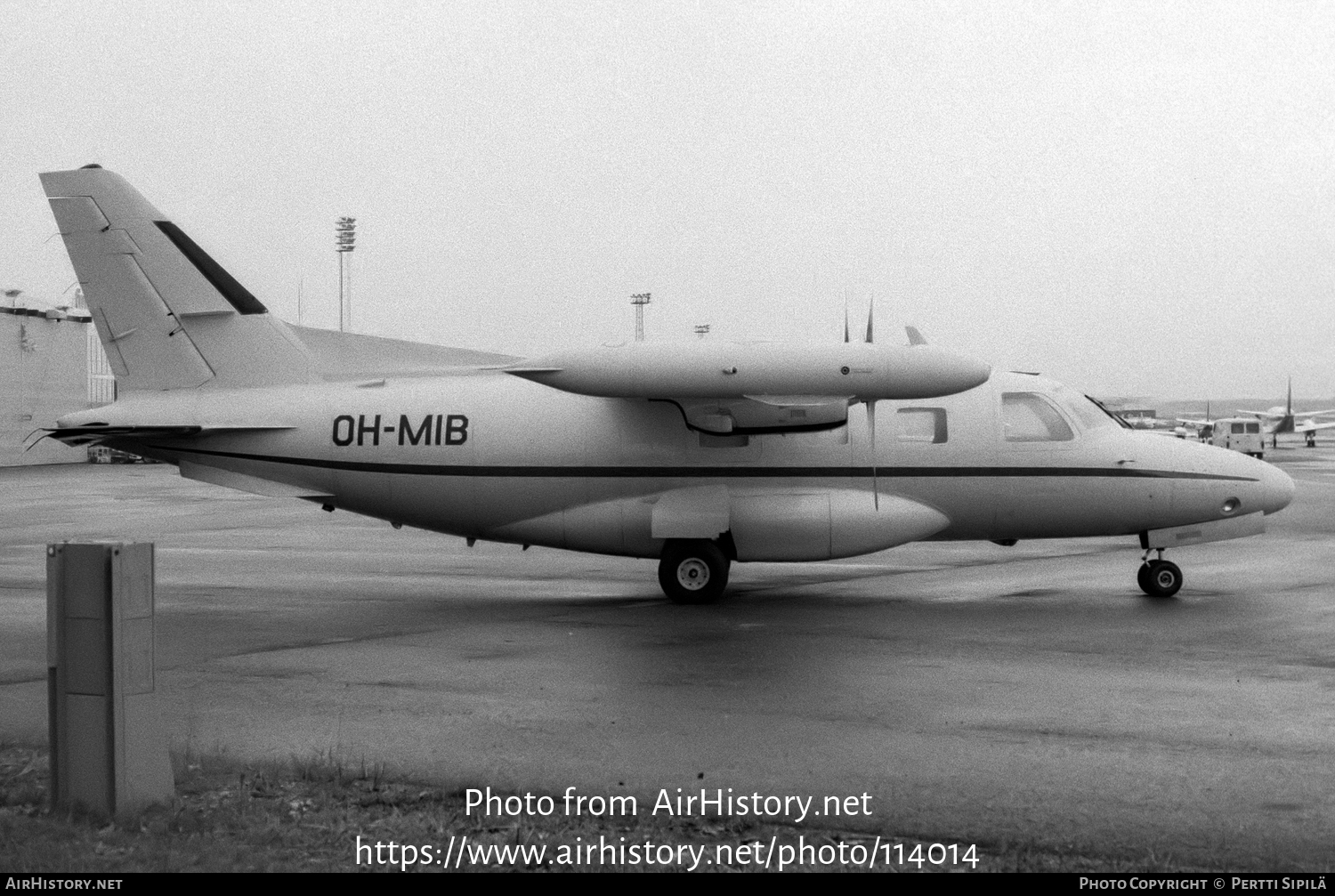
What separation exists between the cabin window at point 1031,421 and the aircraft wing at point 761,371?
162 centimetres

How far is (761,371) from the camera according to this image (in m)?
14.3

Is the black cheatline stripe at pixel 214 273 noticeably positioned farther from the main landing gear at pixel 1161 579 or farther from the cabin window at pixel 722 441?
the main landing gear at pixel 1161 579

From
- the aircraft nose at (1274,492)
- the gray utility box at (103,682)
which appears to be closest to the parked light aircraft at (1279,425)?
the aircraft nose at (1274,492)

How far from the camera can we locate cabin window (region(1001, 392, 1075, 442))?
15.9 meters

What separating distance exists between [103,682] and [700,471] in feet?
31.6

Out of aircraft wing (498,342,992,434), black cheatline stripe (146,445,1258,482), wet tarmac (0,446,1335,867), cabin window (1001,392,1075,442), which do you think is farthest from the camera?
cabin window (1001,392,1075,442)

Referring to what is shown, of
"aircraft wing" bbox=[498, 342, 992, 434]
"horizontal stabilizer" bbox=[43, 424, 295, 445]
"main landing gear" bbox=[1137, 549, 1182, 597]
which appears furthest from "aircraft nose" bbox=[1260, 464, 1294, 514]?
"horizontal stabilizer" bbox=[43, 424, 295, 445]

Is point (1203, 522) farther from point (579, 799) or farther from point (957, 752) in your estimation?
point (579, 799)

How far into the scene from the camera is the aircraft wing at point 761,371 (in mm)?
14266

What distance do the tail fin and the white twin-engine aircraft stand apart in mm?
22

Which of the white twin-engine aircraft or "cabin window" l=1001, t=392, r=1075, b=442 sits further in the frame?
"cabin window" l=1001, t=392, r=1075, b=442

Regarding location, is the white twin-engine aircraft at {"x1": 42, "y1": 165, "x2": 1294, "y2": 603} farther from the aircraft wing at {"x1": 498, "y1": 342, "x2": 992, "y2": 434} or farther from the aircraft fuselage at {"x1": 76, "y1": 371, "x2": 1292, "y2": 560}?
the aircraft wing at {"x1": 498, "y1": 342, "x2": 992, "y2": 434}

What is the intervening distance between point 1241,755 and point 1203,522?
889 centimetres

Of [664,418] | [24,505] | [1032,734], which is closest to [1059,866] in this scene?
[1032,734]
